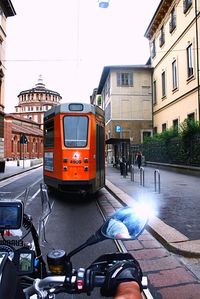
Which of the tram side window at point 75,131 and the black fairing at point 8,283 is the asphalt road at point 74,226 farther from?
the tram side window at point 75,131

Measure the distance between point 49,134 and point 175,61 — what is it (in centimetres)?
2039

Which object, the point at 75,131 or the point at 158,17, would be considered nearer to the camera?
the point at 75,131

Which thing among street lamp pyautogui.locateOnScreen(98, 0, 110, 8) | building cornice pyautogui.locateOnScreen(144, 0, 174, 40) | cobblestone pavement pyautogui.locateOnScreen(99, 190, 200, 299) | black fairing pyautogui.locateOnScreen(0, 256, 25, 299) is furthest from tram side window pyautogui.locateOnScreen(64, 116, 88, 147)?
building cornice pyautogui.locateOnScreen(144, 0, 174, 40)

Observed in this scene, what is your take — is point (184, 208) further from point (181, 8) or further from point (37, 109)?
point (37, 109)

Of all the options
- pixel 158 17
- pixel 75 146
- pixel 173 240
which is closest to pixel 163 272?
pixel 173 240

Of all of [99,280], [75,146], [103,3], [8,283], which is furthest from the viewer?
[103,3]

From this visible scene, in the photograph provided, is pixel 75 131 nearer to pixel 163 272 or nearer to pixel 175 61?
pixel 163 272

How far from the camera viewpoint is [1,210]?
6.39ft

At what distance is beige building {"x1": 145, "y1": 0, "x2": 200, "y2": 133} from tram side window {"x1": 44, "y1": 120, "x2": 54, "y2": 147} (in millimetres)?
14837

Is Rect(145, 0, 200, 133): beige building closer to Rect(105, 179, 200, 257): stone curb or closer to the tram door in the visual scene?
the tram door

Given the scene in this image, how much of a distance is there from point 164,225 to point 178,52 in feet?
77.2

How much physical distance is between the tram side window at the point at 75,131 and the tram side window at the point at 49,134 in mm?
872

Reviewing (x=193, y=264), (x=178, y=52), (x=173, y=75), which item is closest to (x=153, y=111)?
(x=173, y=75)

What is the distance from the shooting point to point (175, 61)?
27.8m
